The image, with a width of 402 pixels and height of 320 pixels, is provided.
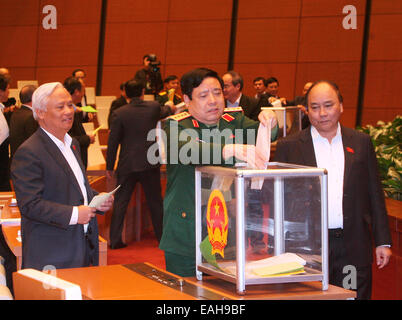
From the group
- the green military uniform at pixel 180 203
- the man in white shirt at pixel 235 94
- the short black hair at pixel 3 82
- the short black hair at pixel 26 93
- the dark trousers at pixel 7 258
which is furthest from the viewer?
the man in white shirt at pixel 235 94

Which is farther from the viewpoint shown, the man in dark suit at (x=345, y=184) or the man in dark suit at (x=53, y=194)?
the man in dark suit at (x=345, y=184)

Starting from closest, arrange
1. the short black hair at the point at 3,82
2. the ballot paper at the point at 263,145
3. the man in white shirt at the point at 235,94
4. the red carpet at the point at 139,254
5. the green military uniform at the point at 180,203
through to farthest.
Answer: the ballot paper at the point at 263,145 < the green military uniform at the point at 180,203 < the short black hair at the point at 3,82 < the red carpet at the point at 139,254 < the man in white shirt at the point at 235,94

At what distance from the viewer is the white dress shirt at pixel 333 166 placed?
106 inches

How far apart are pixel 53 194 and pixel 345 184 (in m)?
1.28

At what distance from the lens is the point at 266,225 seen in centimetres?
195

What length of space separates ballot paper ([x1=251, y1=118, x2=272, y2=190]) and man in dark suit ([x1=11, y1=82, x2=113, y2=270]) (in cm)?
89

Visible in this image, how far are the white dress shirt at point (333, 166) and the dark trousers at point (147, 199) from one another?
3.43m

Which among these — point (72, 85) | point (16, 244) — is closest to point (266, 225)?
point (16, 244)

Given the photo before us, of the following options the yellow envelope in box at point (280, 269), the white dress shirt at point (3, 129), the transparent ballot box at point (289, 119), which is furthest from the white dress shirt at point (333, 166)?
the transparent ballot box at point (289, 119)

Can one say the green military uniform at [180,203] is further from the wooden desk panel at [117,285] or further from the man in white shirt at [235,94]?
the man in white shirt at [235,94]

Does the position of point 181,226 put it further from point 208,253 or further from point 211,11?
point 211,11

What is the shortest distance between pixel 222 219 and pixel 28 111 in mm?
3353

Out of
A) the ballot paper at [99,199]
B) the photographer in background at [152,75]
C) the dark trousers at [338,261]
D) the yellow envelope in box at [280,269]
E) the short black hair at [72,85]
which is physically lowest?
the dark trousers at [338,261]

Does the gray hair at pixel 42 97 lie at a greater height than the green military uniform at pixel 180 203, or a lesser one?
greater
